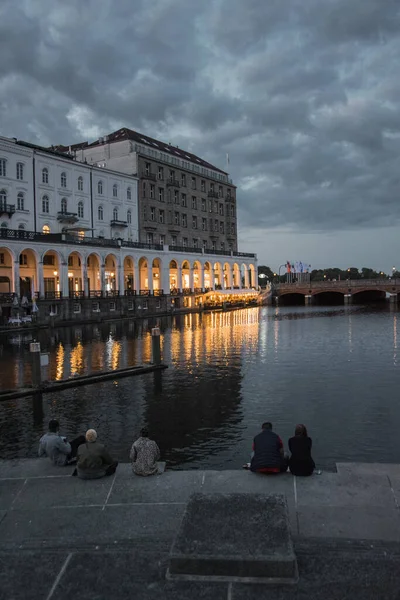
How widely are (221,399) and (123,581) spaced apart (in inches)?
645

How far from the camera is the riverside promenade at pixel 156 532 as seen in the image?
743cm

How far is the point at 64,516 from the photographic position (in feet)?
33.3

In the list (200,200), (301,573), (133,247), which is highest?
(200,200)

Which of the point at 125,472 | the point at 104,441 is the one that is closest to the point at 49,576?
the point at 125,472

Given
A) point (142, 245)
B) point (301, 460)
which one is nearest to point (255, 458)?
point (301, 460)

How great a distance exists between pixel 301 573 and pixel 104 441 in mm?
11409

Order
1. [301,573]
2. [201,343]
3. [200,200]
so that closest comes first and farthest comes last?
[301,573], [201,343], [200,200]

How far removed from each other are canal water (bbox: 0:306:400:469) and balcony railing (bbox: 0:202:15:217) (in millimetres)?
29373

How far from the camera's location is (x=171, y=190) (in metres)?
102

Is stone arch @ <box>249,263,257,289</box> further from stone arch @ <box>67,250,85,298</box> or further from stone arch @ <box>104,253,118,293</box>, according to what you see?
stone arch @ <box>67,250,85,298</box>

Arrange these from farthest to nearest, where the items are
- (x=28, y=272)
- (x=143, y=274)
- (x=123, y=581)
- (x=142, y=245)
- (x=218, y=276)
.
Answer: (x=218, y=276), (x=143, y=274), (x=142, y=245), (x=28, y=272), (x=123, y=581)

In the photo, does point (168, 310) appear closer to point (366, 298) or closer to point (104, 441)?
point (104, 441)

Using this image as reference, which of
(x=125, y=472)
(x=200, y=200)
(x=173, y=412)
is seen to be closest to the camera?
(x=125, y=472)

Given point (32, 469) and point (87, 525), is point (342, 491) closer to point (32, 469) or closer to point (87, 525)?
point (87, 525)
